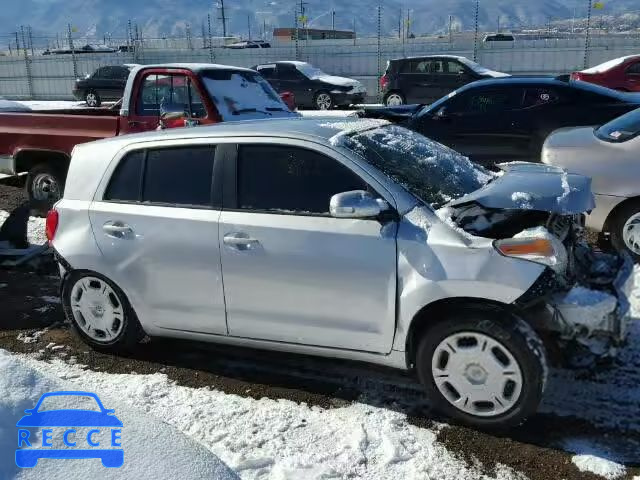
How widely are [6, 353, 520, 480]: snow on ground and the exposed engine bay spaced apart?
797mm

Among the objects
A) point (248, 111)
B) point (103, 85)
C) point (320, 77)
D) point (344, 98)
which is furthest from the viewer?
point (103, 85)

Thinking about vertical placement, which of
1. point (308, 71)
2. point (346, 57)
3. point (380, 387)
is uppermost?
point (346, 57)

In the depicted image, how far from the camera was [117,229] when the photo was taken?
4250 mm

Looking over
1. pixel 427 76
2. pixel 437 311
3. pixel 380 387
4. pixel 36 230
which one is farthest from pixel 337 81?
pixel 437 311

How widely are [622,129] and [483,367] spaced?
379 cm

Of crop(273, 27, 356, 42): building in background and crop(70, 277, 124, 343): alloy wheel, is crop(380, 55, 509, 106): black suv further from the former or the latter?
crop(273, 27, 356, 42): building in background

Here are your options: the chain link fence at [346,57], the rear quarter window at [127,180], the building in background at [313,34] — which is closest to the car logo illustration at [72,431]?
the rear quarter window at [127,180]

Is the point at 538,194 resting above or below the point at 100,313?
above

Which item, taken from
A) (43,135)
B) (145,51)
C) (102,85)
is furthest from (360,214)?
(145,51)

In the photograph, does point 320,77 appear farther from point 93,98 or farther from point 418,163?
point 418,163

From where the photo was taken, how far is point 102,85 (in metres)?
24.0

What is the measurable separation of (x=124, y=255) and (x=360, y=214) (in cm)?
174

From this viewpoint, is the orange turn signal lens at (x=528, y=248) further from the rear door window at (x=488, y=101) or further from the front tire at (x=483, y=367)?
the rear door window at (x=488, y=101)

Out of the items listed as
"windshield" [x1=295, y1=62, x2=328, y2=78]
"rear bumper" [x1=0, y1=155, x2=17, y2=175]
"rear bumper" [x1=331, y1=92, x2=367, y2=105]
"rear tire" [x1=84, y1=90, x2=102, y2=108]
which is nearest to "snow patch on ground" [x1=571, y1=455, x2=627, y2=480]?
"rear bumper" [x1=0, y1=155, x2=17, y2=175]
